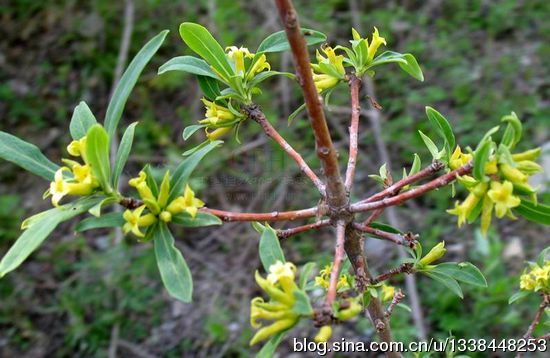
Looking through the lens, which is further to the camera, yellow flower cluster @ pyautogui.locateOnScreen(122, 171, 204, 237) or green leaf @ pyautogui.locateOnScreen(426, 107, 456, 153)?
green leaf @ pyautogui.locateOnScreen(426, 107, 456, 153)

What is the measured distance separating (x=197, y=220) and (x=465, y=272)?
0.57 meters

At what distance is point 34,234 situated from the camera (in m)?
0.94

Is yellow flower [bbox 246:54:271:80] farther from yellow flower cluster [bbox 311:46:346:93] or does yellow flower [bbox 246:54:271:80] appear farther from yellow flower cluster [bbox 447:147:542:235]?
yellow flower cluster [bbox 447:147:542:235]

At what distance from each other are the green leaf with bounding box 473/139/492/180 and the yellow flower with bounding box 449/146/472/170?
0.14 meters

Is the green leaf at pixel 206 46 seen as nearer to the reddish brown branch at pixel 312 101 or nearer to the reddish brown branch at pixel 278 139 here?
the reddish brown branch at pixel 278 139

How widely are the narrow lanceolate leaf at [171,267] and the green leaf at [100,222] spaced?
0.21 ft

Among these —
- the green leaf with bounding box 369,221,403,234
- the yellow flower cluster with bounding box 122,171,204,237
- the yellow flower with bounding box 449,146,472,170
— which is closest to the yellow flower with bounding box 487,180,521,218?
the yellow flower with bounding box 449,146,472,170

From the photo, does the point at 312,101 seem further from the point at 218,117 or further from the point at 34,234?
the point at 34,234

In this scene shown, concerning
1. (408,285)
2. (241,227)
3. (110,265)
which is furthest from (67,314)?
(408,285)

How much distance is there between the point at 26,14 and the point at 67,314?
2562 mm

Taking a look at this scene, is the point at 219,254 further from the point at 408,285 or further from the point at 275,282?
the point at 275,282

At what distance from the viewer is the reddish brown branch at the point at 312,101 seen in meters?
0.93

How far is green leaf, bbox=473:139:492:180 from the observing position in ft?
2.94

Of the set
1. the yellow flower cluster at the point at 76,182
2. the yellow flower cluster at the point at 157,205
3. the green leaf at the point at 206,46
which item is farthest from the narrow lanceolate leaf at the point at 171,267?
the green leaf at the point at 206,46
